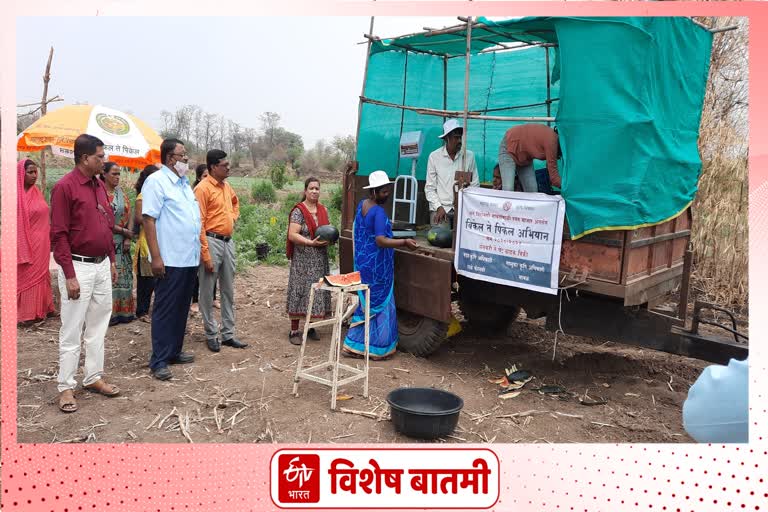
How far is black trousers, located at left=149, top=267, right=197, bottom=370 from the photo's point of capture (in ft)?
16.3

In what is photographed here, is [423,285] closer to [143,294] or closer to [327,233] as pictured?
[327,233]

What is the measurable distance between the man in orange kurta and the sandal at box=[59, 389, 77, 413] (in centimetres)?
156

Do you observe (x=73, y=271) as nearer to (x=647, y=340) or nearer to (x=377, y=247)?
(x=377, y=247)

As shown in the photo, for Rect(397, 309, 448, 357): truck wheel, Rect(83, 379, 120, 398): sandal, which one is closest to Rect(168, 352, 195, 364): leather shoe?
Rect(83, 379, 120, 398): sandal

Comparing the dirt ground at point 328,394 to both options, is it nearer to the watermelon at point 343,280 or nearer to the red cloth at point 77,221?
the watermelon at point 343,280

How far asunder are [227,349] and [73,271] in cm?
206

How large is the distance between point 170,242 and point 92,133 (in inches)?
109

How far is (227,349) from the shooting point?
5887mm

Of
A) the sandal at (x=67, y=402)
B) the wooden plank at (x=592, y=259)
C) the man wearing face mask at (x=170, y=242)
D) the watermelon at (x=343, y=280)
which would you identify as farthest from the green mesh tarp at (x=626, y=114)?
the sandal at (x=67, y=402)

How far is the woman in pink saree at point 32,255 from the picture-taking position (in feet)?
19.8

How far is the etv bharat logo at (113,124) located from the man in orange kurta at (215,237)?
7.30 feet

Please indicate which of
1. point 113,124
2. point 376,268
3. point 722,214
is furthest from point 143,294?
point 722,214

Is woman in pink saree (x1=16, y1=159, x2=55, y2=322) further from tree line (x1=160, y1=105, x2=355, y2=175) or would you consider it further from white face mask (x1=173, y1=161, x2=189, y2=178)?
tree line (x1=160, y1=105, x2=355, y2=175)

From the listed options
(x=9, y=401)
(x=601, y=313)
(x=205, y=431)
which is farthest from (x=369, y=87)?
(x=9, y=401)
